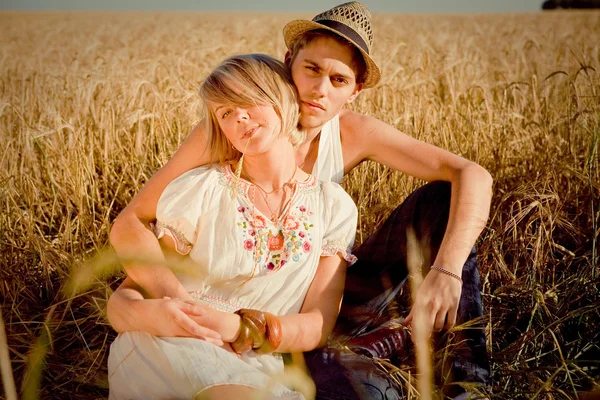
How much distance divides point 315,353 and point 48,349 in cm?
103

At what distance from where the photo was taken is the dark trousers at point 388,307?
1.76 metres

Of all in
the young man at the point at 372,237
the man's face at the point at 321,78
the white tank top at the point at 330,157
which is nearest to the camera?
the young man at the point at 372,237

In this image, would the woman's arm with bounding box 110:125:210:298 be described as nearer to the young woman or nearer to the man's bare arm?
the young woman

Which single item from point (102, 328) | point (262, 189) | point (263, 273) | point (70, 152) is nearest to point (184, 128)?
point (70, 152)

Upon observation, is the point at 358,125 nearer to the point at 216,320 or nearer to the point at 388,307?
the point at 388,307

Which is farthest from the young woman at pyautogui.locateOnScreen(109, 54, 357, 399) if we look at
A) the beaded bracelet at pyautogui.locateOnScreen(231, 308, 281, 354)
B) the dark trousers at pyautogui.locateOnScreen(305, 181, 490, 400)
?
the dark trousers at pyautogui.locateOnScreen(305, 181, 490, 400)

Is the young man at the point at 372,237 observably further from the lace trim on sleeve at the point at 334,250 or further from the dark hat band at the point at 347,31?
the lace trim on sleeve at the point at 334,250

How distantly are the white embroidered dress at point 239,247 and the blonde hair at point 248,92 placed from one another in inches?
4.1

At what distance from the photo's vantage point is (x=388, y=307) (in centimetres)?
226

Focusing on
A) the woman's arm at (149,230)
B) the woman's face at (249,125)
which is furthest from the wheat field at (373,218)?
the woman's face at (249,125)

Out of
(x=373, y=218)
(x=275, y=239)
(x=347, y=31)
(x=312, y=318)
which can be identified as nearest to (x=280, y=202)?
(x=275, y=239)

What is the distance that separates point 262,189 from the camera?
6.28 feet

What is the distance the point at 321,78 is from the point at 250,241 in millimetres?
614

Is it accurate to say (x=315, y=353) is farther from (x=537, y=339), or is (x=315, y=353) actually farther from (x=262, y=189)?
(x=537, y=339)
